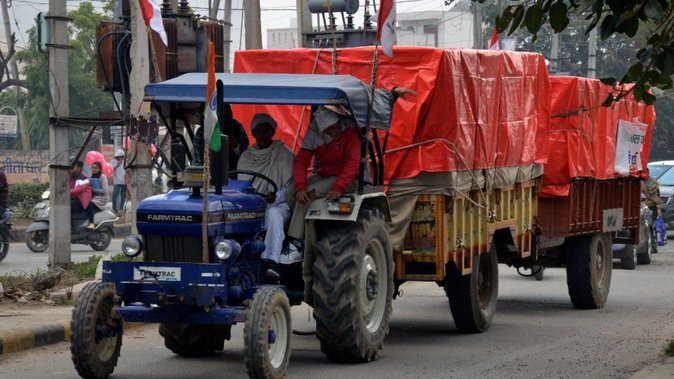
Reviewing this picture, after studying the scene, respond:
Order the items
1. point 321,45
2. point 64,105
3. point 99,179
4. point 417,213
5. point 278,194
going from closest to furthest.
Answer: point 278,194 → point 417,213 → point 64,105 → point 321,45 → point 99,179

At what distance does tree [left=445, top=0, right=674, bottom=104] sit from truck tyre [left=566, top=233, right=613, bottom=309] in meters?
6.26

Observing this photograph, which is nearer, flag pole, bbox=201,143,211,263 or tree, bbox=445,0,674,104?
tree, bbox=445,0,674,104

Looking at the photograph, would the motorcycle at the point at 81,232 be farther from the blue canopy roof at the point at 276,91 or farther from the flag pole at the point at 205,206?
the flag pole at the point at 205,206

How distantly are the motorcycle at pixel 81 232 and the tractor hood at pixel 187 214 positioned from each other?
1462 centimetres

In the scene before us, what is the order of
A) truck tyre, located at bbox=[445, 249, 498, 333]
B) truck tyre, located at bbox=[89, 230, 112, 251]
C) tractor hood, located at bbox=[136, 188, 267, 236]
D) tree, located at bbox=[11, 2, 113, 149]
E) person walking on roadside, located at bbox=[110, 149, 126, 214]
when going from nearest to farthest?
tractor hood, located at bbox=[136, 188, 267, 236]
truck tyre, located at bbox=[445, 249, 498, 333]
truck tyre, located at bbox=[89, 230, 112, 251]
person walking on roadside, located at bbox=[110, 149, 126, 214]
tree, located at bbox=[11, 2, 113, 149]

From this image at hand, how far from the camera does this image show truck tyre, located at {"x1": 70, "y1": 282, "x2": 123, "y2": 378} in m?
9.21

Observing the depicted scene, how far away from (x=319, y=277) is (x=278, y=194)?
0.94 metres

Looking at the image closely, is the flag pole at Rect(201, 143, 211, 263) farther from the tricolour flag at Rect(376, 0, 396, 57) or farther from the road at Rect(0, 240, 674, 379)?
the tricolour flag at Rect(376, 0, 396, 57)

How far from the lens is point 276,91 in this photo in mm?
10188

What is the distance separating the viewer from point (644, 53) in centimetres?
931

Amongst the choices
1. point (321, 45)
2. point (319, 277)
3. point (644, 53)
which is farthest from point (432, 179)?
point (321, 45)

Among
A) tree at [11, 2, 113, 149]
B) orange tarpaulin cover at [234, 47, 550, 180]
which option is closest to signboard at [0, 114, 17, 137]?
tree at [11, 2, 113, 149]

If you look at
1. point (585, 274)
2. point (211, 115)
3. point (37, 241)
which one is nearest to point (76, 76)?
point (37, 241)

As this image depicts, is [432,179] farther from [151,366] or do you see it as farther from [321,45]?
[321,45]
